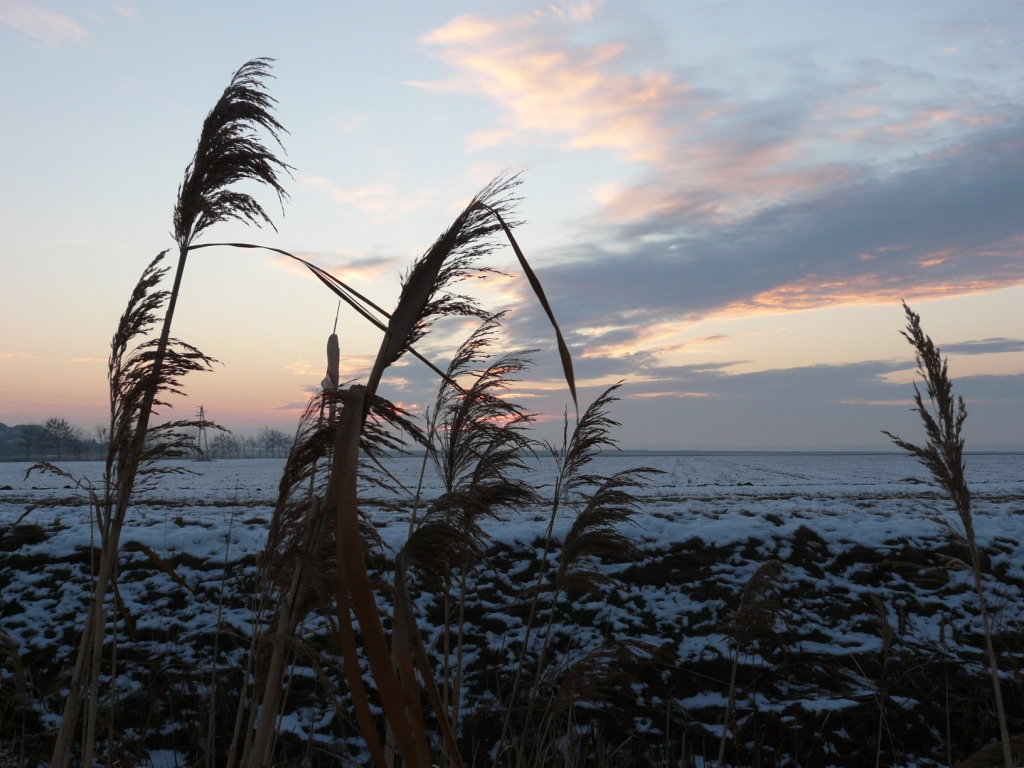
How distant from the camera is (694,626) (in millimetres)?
8453

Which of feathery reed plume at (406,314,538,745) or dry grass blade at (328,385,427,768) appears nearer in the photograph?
dry grass blade at (328,385,427,768)

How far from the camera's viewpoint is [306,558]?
1.51 meters

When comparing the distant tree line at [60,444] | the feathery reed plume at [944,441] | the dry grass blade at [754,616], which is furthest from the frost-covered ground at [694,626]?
the distant tree line at [60,444]

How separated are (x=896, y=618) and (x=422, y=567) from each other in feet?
29.4

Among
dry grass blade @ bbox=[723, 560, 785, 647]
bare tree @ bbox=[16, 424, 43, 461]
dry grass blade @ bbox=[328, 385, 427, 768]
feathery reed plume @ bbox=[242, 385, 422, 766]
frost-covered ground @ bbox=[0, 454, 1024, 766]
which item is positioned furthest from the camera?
bare tree @ bbox=[16, 424, 43, 461]

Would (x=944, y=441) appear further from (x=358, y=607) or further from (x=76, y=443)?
(x=76, y=443)

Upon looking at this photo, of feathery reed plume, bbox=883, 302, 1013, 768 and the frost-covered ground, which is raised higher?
feathery reed plume, bbox=883, 302, 1013, 768

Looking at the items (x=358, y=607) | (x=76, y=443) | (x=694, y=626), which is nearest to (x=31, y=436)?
(x=76, y=443)

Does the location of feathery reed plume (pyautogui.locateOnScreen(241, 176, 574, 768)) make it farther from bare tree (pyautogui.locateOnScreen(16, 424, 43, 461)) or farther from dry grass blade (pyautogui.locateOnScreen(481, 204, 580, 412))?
bare tree (pyautogui.locateOnScreen(16, 424, 43, 461))

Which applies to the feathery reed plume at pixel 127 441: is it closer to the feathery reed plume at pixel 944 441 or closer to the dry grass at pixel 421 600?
the dry grass at pixel 421 600

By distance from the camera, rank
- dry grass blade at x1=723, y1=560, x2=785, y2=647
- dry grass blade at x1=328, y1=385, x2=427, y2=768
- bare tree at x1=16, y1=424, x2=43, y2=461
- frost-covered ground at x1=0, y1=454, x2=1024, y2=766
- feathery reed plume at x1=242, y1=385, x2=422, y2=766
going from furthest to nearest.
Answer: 1. bare tree at x1=16, y1=424, x2=43, y2=461
2. frost-covered ground at x1=0, y1=454, x2=1024, y2=766
3. dry grass blade at x1=723, y1=560, x2=785, y2=647
4. feathery reed plume at x1=242, y1=385, x2=422, y2=766
5. dry grass blade at x1=328, y1=385, x2=427, y2=768

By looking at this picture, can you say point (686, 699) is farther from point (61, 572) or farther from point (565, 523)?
point (61, 572)

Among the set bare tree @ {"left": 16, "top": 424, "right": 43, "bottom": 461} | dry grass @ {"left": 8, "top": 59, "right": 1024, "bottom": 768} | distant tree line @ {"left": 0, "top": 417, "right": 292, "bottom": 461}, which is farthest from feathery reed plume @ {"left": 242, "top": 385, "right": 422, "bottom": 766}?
bare tree @ {"left": 16, "top": 424, "right": 43, "bottom": 461}

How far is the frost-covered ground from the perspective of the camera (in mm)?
6160
